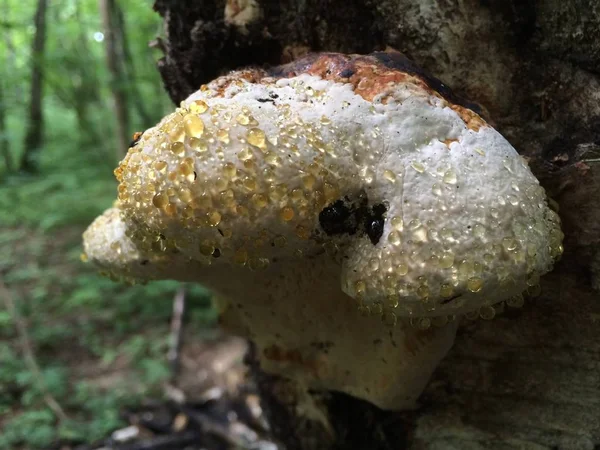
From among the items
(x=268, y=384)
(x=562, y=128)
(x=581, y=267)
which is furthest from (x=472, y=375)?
(x=268, y=384)

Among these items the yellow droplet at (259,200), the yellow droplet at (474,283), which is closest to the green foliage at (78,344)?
the yellow droplet at (259,200)

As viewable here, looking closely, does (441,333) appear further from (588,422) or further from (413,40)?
(413,40)

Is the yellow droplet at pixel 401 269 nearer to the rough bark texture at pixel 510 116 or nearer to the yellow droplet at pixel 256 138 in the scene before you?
the yellow droplet at pixel 256 138

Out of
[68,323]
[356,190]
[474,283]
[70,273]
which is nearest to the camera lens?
[474,283]

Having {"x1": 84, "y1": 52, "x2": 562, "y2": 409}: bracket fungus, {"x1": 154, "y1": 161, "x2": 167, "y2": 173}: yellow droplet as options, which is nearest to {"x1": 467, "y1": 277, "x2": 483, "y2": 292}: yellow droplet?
{"x1": 84, "y1": 52, "x2": 562, "y2": 409}: bracket fungus

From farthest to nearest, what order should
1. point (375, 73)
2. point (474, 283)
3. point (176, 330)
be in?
point (176, 330), point (375, 73), point (474, 283)

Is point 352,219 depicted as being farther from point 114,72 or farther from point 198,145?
point 114,72

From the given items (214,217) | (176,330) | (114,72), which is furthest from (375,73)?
(114,72)
